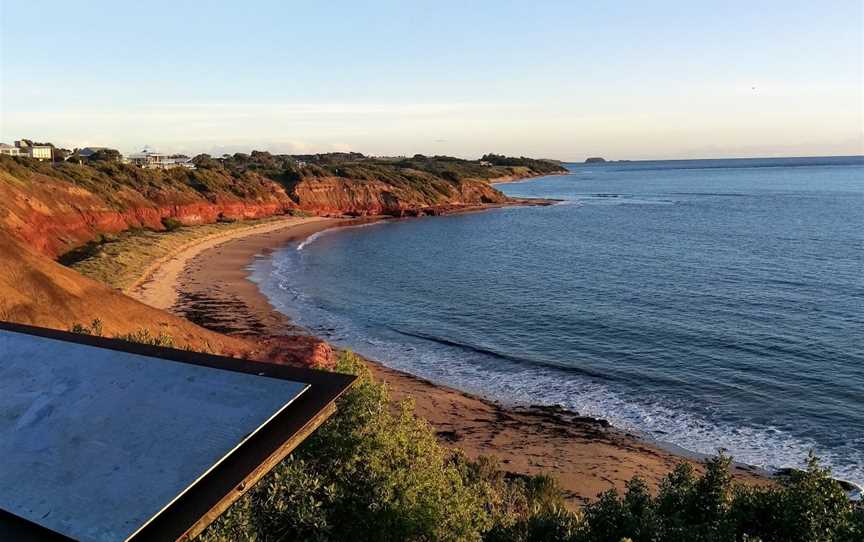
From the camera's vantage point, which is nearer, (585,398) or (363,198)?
(585,398)

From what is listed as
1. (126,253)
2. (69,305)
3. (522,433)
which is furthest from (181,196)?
(522,433)

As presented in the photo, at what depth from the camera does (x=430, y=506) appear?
980 cm

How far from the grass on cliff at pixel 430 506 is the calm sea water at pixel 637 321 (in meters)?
12.2

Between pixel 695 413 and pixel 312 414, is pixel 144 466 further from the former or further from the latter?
pixel 695 413

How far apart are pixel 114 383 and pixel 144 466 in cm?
182

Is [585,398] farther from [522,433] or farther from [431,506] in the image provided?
[431,506]

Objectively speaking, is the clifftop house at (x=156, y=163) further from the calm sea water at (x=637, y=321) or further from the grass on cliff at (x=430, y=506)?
the grass on cliff at (x=430, y=506)

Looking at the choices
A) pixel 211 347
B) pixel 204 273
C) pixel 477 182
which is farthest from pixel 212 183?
pixel 211 347

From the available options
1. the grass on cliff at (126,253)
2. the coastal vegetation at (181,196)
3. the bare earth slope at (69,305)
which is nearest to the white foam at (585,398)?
the bare earth slope at (69,305)

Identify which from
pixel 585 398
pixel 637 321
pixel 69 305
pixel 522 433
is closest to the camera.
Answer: pixel 522 433

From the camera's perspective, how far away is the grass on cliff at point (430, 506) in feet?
28.4

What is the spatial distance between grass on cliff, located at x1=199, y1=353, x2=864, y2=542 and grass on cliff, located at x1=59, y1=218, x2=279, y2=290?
115 ft

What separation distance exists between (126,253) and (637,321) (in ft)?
130

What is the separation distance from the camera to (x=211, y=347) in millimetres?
23672
